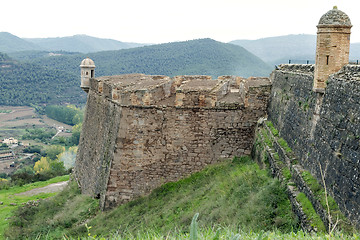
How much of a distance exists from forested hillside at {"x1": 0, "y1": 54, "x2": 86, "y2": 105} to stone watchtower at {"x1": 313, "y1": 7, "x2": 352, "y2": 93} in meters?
105

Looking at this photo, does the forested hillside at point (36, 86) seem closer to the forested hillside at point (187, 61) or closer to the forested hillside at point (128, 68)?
the forested hillside at point (128, 68)

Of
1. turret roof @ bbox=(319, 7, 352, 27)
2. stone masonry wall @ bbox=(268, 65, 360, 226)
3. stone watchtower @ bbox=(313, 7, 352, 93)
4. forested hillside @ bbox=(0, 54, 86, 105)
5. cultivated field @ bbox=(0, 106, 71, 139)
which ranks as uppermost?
turret roof @ bbox=(319, 7, 352, 27)

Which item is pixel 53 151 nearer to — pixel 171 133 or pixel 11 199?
pixel 11 199

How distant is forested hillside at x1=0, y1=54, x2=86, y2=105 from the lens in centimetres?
11014

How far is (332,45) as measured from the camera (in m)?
9.33

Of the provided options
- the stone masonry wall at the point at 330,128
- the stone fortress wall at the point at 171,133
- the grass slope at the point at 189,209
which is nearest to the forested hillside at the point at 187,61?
the grass slope at the point at 189,209

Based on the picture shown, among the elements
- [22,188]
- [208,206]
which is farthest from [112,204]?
[22,188]

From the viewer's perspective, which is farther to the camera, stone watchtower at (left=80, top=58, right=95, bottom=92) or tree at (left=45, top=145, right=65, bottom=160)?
tree at (left=45, top=145, right=65, bottom=160)

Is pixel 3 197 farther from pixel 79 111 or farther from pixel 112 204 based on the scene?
pixel 79 111

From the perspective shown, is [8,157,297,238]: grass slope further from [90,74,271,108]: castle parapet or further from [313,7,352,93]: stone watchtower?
[313,7,352,93]: stone watchtower

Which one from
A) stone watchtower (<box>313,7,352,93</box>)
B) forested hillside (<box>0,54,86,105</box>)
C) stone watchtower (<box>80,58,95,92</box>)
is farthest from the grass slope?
forested hillside (<box>0,54,86,105</box>)

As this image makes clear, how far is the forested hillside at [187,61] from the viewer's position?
90.3 meters

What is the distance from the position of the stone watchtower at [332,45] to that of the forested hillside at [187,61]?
73.6 m

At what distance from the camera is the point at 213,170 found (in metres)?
14.5
